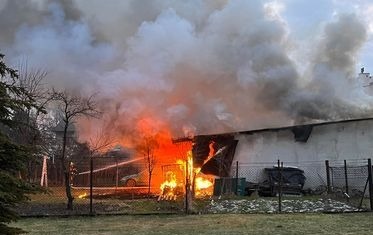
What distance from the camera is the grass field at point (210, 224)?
1177 centimetres

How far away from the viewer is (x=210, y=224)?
13180 mm

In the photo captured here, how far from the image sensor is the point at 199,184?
23250 millimetres

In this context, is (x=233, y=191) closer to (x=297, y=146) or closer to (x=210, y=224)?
(x=297, y=146)

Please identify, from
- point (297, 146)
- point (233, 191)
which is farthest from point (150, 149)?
point (297, 146)

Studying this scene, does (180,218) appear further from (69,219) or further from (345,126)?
(345,126)

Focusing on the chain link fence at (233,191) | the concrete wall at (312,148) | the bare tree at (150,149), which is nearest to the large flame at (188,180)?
the chain link fence at (233,191)

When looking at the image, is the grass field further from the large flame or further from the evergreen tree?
the evergreen tree

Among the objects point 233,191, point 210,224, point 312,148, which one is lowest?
point 210,224

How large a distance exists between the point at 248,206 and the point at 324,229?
591 cm

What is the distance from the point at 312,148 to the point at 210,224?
1300 centimetres

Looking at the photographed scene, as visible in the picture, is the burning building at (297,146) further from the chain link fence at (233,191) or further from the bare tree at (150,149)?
the bare tree at (150,149)

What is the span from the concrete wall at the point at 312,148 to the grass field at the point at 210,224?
30.1 feet

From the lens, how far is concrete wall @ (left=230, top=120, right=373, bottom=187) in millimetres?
23719

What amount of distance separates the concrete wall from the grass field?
916cm
